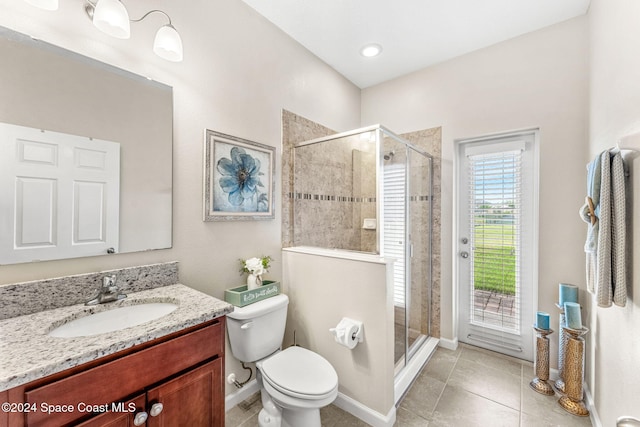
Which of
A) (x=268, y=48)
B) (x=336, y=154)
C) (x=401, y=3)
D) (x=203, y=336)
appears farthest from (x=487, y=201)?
(x=203, y=336)

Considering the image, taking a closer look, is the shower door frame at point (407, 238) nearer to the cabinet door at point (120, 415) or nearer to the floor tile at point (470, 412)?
the floor tile at point (470, 412)

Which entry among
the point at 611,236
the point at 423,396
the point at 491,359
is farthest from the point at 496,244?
the point at 423,396

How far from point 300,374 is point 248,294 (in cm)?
56

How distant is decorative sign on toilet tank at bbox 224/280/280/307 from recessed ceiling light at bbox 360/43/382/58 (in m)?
2.17

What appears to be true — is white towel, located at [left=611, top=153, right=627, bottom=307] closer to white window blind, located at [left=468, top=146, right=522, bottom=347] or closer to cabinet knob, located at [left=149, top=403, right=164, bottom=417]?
white window blind, located at [left=468, top=146, right=522, bottom=347]

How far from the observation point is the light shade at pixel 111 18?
113cm

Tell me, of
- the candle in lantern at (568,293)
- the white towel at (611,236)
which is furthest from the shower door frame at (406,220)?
the white towel at (611,236)

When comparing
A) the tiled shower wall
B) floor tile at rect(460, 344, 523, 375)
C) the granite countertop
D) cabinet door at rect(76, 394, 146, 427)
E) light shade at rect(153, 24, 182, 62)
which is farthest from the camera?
floor tile at rect(460, 344, 523, 375)

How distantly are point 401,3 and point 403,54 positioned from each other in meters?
0.62

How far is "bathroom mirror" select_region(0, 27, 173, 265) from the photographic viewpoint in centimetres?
108

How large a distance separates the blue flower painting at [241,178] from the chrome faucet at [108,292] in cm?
77

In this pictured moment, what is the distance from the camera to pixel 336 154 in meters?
2.20

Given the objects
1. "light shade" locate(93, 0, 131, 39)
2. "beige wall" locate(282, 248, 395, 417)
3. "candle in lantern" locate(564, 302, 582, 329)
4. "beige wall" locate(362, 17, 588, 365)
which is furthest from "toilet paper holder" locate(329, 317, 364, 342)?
"light shade" locate(93, 0, 131, 39)

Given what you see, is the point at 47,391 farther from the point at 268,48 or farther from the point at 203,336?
the point at 268,48
